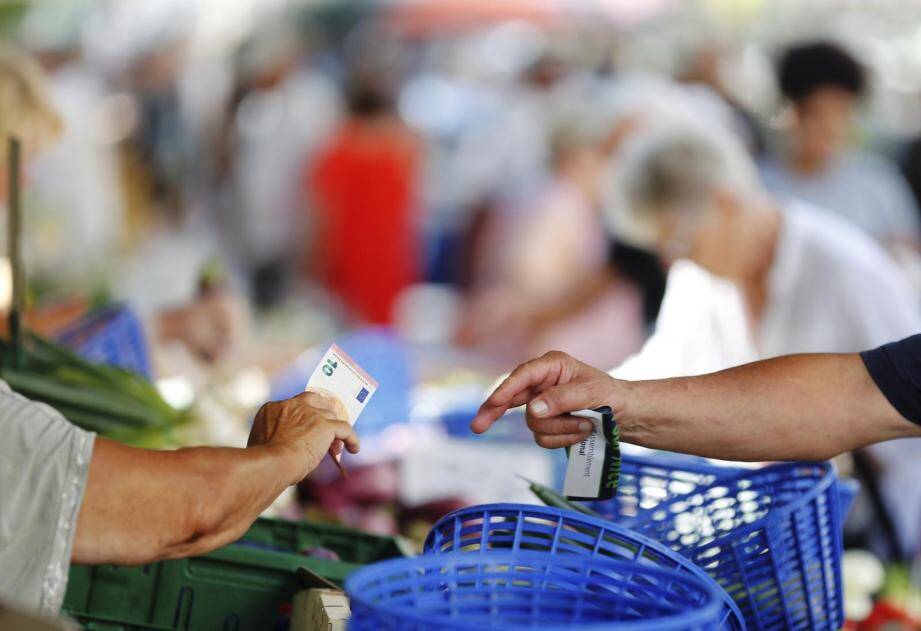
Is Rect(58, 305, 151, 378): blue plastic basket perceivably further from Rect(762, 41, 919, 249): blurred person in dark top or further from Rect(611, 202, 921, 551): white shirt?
Rect(762, 41, 919, 249): blurred person in dark top

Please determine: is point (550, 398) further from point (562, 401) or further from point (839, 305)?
point (839, 305)

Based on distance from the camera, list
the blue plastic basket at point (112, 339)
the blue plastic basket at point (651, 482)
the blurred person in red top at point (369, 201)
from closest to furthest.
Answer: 1. the blue plastic basket at point (651, 482)
2. the blue plastic basket at point (112, 339)
3. the blurred person in red top at point (369, 201)

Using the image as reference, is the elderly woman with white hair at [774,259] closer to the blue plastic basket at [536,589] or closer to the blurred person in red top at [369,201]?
the blurred person in red top at [369,201]

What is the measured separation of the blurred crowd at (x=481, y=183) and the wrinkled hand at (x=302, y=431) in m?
1.82

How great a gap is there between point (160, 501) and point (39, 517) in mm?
154

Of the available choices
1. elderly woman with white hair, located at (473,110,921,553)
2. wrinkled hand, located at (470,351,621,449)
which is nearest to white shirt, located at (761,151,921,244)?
elderly woman with white hair, located at (473,110,921,553)

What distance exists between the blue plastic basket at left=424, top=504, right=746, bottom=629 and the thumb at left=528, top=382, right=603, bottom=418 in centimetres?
21

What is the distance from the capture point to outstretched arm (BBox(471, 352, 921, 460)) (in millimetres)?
2293

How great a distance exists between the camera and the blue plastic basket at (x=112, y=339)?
395 cm

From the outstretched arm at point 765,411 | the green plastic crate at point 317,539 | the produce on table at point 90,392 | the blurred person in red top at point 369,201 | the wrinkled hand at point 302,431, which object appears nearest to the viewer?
the wrinkled hand at point 302,431

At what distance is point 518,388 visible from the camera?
7.06ft

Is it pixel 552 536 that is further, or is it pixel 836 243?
pixel 836 243

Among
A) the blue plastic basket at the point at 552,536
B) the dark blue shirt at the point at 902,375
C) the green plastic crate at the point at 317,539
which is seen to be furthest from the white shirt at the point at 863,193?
the blue plastic basket at the point at 552,536

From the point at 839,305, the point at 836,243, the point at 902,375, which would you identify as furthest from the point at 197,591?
the point at 836,243
